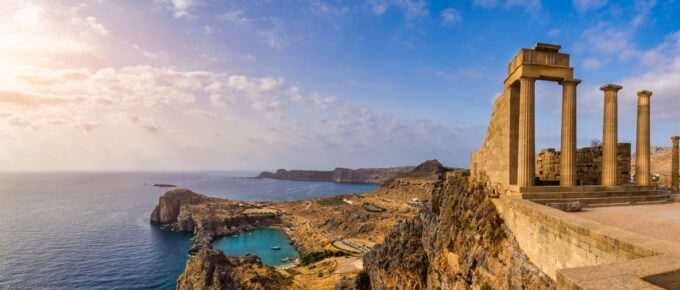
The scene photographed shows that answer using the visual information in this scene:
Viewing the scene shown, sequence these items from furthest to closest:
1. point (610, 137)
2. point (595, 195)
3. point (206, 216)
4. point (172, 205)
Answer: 1. point (172, 205)
2. point (206, 216)
3. point (610, 137)
4. point (595, 195)

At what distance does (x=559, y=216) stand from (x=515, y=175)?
5.70 metres

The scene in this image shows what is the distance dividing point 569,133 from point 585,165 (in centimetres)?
557

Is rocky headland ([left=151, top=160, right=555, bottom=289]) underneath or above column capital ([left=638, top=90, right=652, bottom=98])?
underneath

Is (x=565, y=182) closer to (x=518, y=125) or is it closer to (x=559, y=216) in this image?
(x=518, y=125)

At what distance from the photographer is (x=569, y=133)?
15062mm

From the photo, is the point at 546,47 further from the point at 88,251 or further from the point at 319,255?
the point at 88,251

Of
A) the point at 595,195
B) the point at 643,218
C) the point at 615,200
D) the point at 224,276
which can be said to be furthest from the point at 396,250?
the point at 224,276

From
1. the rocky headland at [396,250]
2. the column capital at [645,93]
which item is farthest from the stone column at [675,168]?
the rocky headland at [396,250]

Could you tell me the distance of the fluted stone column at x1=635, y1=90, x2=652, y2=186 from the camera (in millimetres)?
16953

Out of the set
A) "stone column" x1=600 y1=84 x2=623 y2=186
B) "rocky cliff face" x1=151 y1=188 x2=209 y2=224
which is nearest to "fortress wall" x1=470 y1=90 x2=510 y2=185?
"stone column" x1=600 y1=84 x2=623 y2=186

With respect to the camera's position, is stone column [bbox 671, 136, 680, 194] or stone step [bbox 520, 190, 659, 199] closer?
stone step [bbox 520, 190, 659, 199]

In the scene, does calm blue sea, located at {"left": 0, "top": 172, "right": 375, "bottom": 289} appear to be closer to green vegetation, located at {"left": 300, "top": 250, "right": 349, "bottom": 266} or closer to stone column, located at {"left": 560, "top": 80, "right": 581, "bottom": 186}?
Answer: green vegetation, located at {"left": 300, "top": 250, "right": 349, "bottom": 266}

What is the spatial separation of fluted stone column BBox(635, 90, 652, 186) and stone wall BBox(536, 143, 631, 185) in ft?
1.54

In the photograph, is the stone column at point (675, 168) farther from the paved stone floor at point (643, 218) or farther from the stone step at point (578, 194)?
the paved stone floor at point (643, 218)
